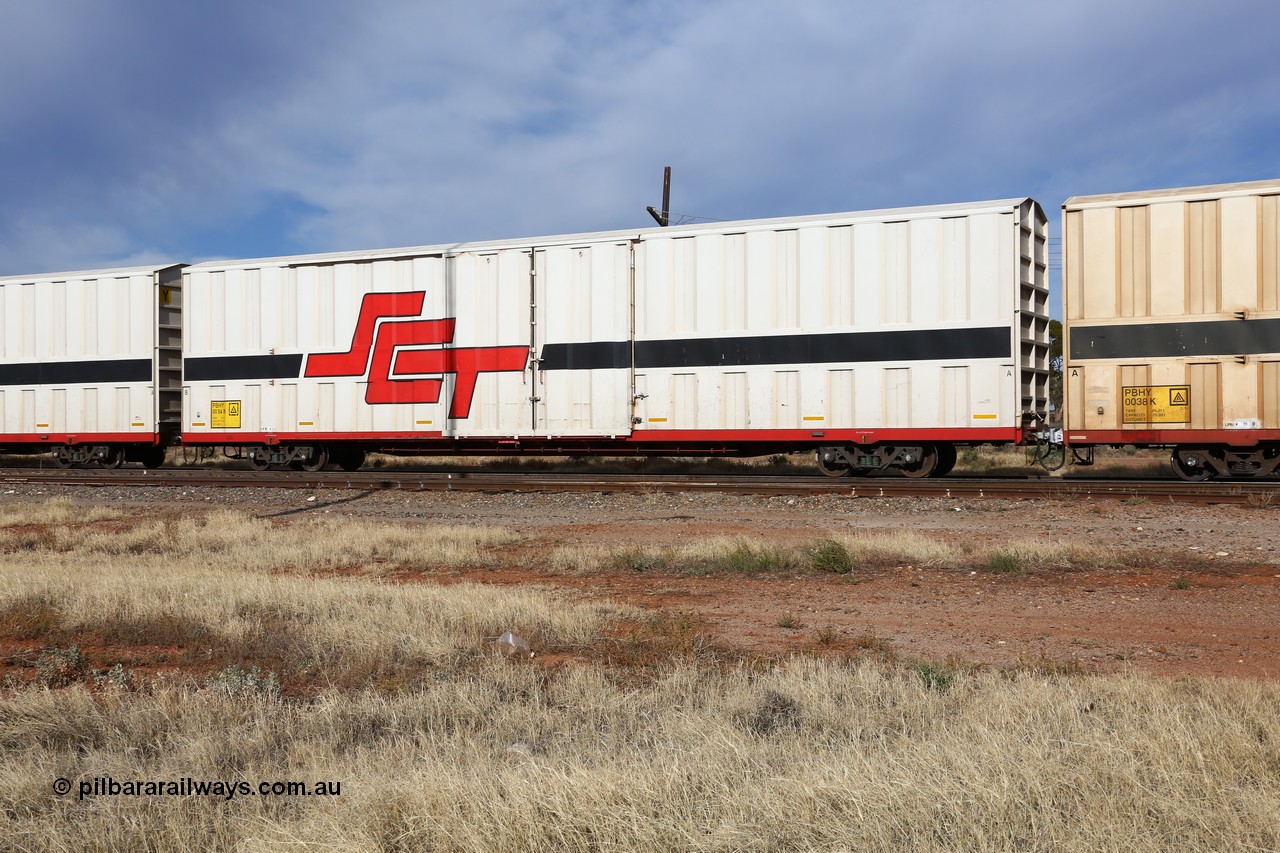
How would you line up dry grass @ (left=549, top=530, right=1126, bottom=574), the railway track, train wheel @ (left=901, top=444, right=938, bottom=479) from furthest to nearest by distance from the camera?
train wheel @ (left=901, top=444, right=938, bottom=479) < the railway track < dry grass @ (left=549, top=530, right=1126, bottom=574)

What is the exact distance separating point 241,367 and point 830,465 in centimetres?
1258

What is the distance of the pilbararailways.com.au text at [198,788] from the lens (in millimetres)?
3426

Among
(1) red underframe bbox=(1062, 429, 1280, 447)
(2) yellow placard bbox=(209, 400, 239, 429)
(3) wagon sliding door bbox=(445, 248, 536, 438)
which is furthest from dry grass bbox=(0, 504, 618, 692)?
(1) red underframe bbox=(1062, 429, 1280, 447)

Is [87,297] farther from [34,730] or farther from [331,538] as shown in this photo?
[34,730]

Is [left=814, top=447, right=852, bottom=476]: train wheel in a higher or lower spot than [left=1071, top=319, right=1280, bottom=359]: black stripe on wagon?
lower

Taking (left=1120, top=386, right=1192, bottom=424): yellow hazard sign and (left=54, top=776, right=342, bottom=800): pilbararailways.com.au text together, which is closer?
(left=54, top=776, right=342, bottom=800): pilbararailways.com.au text

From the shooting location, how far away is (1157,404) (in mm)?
13781

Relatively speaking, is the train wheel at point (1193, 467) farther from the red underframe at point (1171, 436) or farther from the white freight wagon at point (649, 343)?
the white freight wagon at point (649, 343)

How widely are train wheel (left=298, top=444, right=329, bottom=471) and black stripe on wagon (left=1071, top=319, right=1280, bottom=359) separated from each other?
48.5ft

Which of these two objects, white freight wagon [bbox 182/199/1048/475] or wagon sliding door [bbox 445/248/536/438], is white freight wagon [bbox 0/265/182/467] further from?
wagon sliding door [bbox 445/248/536/438]

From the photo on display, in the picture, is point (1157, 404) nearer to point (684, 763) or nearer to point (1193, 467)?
point (1193, 467)

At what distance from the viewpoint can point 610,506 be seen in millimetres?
13734

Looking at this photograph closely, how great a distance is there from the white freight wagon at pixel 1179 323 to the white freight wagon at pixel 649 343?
39.3 inches

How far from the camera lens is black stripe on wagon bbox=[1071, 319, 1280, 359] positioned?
13.3m
